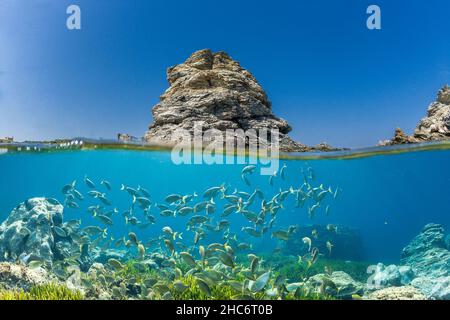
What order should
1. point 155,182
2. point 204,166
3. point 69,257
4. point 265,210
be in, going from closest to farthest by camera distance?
point 265,210 → point 69,257 → point 204,166 → point 155,182

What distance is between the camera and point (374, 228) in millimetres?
16875

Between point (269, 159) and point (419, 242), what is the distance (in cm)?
537

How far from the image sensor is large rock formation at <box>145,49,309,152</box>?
1267cm

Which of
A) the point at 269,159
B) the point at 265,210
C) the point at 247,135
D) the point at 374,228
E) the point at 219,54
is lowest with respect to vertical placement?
the point at 374,228

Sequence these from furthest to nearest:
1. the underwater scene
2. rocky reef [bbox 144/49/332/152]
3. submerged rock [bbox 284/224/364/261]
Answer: submerged rock [bbox 284/224/364/261] → rocky reef [bbox 144/49/332/152] → the underwater scene

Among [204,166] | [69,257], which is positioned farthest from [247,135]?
[69,257]

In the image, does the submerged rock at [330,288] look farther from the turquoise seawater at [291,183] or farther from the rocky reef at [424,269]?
the turquoise seawater at [291,183]

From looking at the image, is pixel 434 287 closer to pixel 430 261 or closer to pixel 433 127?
pixel 430 261

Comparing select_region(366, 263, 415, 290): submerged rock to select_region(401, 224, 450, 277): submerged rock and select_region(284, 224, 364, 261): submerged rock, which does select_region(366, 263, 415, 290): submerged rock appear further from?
select_region(284, 224, 364, 261): submerged rock

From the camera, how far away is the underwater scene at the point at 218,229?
20.8 ft

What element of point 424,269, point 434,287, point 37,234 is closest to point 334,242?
point 424,269

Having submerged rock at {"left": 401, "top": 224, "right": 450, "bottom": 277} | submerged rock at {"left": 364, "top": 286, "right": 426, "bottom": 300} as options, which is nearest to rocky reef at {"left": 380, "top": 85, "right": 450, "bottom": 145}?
submerged rock at {"left": 401, "top": 224, "right": 450, "bottom": 277}

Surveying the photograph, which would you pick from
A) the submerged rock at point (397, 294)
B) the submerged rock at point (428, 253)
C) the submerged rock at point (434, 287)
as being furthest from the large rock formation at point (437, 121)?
the submerged rock at point (397, 294)
